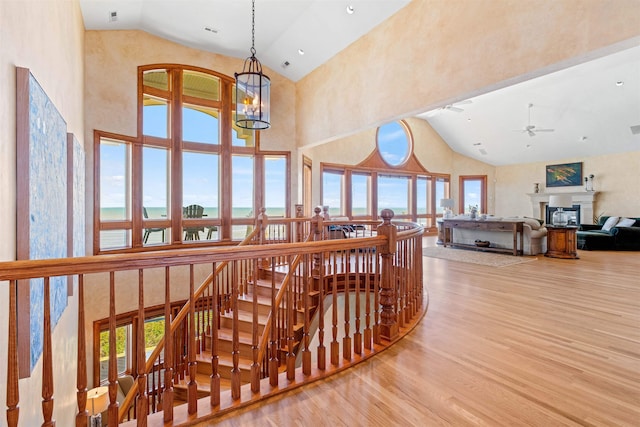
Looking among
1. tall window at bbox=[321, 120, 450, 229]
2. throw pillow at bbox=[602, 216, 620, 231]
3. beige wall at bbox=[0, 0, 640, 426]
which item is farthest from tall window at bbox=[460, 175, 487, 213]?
beige wall at bbox=[0, 0, 640, 426]

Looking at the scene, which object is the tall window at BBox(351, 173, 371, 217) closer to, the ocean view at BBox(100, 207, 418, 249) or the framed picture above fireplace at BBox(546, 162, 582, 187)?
the ocean view at BBox(100, 207, 418, 249)

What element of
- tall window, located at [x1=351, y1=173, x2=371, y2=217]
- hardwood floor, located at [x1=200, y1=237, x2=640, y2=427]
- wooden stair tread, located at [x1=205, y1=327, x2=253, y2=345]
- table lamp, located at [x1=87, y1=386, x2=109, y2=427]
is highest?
tall window, located at [x1=351, y1=173, x2=371, y2=217]

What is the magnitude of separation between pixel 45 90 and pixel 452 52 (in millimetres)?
4350

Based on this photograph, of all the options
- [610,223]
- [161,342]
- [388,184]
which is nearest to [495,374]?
[161,342]

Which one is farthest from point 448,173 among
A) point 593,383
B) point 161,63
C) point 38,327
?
point 38,327

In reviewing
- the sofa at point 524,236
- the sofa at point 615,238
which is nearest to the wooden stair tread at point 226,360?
the sofa at point 524,236

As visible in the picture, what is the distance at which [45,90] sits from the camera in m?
2.39

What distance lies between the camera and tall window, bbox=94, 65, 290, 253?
5.59m

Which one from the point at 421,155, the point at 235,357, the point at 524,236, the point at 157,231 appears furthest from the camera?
the point at 421,155

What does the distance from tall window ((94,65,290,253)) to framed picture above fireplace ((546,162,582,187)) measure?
1002 cm

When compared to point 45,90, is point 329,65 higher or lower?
higher

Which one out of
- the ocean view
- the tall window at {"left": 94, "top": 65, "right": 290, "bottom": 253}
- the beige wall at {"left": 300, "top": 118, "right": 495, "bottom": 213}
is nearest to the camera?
the ocean view

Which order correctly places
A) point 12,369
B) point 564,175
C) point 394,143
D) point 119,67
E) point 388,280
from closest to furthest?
point 12,369, point 388,280, point 119,67, point 564,175, point 394,143

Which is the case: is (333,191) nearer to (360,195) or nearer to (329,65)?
(360,195)
